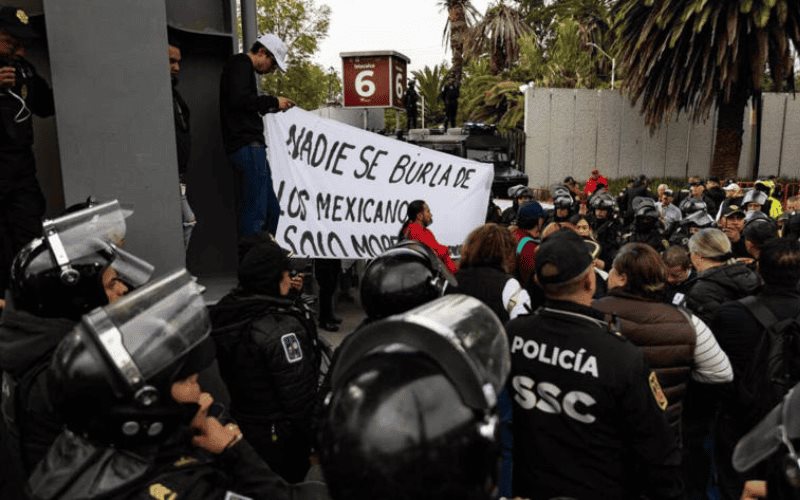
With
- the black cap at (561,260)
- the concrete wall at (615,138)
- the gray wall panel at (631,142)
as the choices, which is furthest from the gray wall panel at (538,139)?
the black cap at (561,260)

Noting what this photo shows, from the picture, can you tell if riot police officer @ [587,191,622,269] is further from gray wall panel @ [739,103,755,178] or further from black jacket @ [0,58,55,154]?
gray wall panel @ [739,103,755,178]

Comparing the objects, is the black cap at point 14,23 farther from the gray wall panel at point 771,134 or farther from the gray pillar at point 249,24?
the gray wall panel at point 771,134

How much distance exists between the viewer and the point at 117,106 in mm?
3379

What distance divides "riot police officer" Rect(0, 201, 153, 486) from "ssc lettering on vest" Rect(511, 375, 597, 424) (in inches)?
63.7

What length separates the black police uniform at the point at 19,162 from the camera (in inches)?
133

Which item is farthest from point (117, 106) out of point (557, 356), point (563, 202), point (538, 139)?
point (538, 139)

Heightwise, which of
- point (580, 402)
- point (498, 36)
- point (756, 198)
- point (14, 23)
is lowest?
point (580, 402)

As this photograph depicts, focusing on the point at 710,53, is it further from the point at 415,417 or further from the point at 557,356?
the point at 415,417

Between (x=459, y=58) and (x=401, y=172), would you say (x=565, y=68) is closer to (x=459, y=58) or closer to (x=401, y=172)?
(x=459, y=58)

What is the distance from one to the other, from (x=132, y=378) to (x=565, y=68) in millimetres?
26579

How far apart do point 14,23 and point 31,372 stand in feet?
6.91

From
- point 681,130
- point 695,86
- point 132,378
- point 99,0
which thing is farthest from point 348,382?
point 681,130

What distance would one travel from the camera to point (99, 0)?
325 centimetres

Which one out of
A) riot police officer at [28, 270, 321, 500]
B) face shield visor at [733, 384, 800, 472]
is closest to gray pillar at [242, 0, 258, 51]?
riot police officer at [28, 270, 321, 500]
